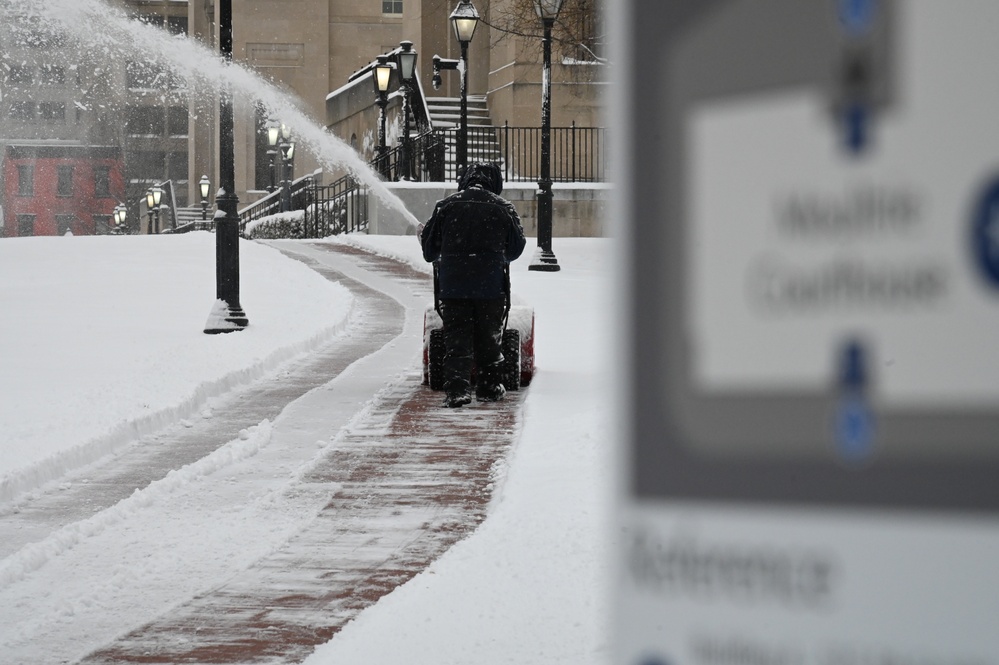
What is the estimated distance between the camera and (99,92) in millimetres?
94688

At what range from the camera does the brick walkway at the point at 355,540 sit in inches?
209

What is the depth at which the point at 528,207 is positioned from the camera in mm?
30156

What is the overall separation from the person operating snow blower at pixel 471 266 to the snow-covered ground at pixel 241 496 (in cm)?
59

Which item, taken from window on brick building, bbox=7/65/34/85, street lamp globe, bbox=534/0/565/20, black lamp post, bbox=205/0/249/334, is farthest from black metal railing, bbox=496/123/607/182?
window on brick building, bbox=7/65/34/85

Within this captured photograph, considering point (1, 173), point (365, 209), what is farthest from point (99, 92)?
point (365, 209)

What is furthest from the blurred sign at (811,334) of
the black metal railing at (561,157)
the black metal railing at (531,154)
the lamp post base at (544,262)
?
the black metal railing at (561,157)

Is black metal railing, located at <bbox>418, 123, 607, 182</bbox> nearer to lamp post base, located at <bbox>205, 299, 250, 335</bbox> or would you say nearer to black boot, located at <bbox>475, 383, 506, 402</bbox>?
lamp post base, located at <bbox>205, 299, 250, 335</bbox>

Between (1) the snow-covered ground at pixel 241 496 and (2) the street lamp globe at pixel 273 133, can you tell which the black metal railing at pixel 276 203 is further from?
(1) the snow-covered ground at pixel 241 496

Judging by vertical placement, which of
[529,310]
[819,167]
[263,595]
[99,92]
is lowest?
[263,595]

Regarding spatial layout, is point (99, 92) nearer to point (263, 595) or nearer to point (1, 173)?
point (1, 173)

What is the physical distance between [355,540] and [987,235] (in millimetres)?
5889

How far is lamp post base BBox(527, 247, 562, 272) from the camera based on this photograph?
2373 cm

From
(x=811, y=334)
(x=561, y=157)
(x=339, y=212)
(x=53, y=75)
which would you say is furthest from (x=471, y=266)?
(x=53, y=75)

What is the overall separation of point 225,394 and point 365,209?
2338cm
